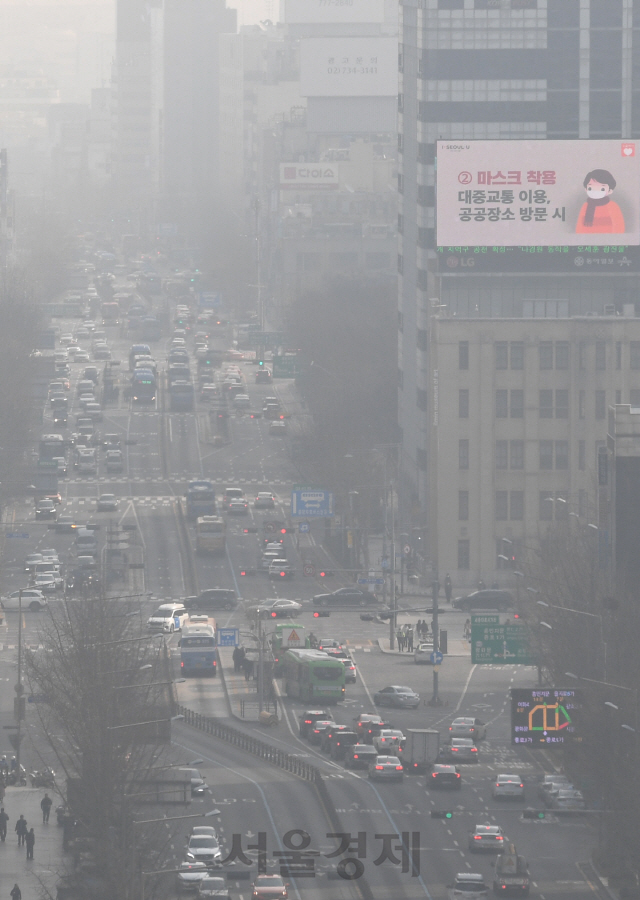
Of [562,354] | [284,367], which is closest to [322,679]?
[562,354]

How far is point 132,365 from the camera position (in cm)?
19450

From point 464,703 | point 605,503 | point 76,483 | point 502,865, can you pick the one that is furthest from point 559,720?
point 76,483

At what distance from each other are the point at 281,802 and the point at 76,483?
248 feet

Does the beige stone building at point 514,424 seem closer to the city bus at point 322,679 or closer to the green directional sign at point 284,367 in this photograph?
the green directional sign at point 284,367

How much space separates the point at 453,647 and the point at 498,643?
20.5m

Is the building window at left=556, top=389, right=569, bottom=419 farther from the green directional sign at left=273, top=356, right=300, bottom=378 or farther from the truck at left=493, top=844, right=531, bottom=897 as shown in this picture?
the truck at left=493, top=844, right=531, bottom=897

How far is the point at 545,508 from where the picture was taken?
12400 cm

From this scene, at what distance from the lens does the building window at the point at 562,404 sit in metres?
124

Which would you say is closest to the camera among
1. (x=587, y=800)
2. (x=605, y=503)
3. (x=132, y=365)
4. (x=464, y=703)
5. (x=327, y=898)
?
(x=327, y=898)

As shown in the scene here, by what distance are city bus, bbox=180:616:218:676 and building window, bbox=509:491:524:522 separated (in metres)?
29.2

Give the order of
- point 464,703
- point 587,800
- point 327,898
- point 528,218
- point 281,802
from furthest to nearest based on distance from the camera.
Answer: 1. point 528,218
2. point 464,703
3. point 281,802
4. point 587,800
5. point 327,898

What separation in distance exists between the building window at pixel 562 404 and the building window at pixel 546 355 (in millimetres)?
1762

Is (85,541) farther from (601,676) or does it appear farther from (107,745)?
(601,676)

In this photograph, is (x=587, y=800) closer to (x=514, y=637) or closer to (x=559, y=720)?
(x=559, y=720)
